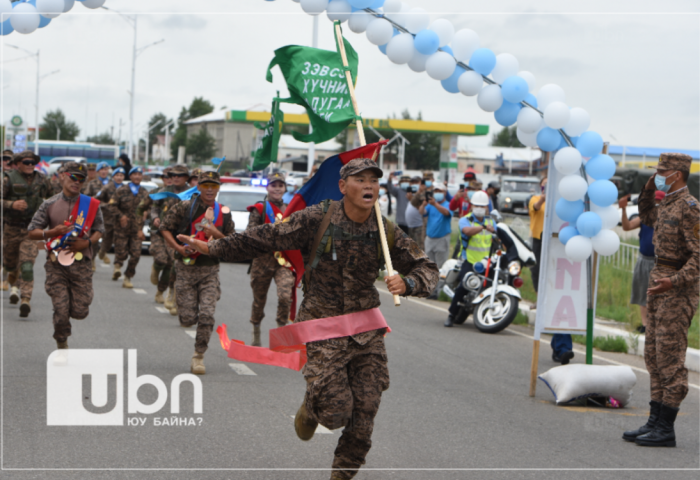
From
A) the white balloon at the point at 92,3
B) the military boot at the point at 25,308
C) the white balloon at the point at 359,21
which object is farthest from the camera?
the military boot at the point at 25,308

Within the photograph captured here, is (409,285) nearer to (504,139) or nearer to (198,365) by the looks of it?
(198,365)

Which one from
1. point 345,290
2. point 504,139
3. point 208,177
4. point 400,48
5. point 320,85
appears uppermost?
point 504,139

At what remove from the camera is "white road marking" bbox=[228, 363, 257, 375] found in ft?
28.3

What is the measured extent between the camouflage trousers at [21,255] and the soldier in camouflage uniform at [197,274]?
10.9 feet

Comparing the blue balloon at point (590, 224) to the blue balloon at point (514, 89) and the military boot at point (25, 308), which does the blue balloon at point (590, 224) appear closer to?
the blue balloon at point (514, 89)

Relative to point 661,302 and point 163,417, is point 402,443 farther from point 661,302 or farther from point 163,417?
point 661,302

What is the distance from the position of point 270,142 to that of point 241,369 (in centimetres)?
265

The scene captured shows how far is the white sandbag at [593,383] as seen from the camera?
771 centimetres

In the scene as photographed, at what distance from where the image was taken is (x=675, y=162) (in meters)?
6.84

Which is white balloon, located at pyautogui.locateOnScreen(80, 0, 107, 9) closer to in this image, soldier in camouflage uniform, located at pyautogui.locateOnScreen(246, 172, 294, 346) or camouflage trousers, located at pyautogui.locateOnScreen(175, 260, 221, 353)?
camouflage trousers, located at pyautogui.locateOnScreen(175, 260, 221, 353)

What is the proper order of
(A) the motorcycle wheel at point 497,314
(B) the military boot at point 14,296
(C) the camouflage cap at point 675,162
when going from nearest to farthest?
A: (C) the camouflage cap at point 675,162 → (A) the motorcycle wheel at point 497,314 → (B) the military boot at point 14,296

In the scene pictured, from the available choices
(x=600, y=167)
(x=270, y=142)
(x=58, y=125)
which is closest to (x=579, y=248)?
(x=600, y=167)

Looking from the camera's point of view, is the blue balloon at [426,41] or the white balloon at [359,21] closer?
the white balloon at [359,21]

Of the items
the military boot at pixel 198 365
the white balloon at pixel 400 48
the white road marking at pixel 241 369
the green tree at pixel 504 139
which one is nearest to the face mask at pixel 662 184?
the white balloon at pixel 400 48
